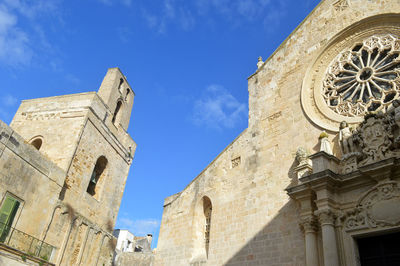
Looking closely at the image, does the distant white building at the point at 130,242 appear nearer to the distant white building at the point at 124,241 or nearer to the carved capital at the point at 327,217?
the distant white building at the point at 124,241

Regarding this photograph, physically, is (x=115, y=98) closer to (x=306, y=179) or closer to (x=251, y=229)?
(x=251, y=229)

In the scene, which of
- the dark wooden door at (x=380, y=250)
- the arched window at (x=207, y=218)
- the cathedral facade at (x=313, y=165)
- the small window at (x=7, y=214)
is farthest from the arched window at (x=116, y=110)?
the dark wooden door at (x=380, y=250)

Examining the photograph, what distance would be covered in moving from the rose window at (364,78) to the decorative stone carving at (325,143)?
106cm

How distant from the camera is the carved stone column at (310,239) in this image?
7.19 m

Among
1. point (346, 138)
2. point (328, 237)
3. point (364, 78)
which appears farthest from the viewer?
point (364, 78)

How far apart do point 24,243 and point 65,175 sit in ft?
9.87

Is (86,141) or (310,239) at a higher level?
(86,141)

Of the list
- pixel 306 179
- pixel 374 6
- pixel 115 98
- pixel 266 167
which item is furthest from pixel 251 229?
pixel 115 98

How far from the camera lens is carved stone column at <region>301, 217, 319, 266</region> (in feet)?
23.6

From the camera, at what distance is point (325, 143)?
27.3 feet

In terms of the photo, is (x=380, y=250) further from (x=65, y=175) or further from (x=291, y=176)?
(x=65, y=175)

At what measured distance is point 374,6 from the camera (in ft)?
31.1

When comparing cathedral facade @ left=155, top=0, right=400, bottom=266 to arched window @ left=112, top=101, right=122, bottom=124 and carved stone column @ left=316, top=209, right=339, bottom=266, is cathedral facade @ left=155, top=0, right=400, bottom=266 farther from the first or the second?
arched window @ left=112, top=101, right=122, bottom=124

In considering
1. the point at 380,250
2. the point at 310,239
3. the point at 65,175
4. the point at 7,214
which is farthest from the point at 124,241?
the point at 380,250
